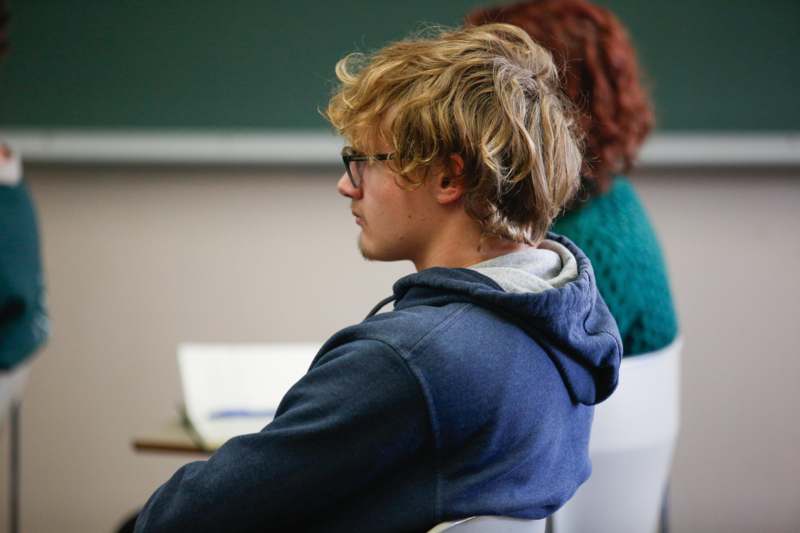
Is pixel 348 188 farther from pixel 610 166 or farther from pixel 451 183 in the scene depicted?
pixel 610 166

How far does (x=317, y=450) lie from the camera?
100cm

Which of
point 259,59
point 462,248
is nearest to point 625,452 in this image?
point 462,248

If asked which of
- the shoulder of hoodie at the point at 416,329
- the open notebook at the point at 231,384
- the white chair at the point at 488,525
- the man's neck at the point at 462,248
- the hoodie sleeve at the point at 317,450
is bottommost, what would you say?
the open notebook at the point at 231,384

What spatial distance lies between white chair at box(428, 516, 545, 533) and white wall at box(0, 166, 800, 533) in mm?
1935

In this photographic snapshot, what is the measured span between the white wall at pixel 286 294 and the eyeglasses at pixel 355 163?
5.84 feet

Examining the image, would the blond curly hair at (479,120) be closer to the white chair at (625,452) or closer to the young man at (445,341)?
the young man at (445,341)

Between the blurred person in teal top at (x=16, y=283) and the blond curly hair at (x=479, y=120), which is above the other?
the blond curly hair at (x=479, y=120)

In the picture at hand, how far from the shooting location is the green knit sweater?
168 centimetres

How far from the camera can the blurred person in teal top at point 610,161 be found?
1.69 meters

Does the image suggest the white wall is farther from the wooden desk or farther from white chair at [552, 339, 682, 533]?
white chair at [552, 339, 682, 533]

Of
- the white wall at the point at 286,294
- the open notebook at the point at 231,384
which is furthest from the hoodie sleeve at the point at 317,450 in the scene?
the white wall at the point at 286,294

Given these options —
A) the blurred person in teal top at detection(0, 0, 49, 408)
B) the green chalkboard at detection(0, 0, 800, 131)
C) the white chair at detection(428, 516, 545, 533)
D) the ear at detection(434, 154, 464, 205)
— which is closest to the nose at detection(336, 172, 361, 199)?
the ear at detection(434, 154, 464, 205)

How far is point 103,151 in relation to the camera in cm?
295

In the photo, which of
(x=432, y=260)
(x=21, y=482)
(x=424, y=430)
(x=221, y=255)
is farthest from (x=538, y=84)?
(x=21, y=482)
